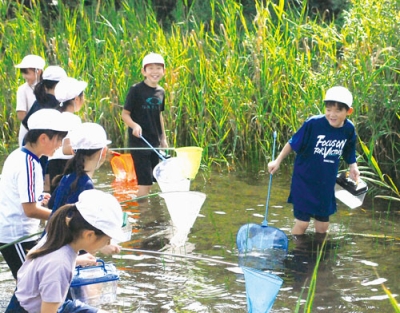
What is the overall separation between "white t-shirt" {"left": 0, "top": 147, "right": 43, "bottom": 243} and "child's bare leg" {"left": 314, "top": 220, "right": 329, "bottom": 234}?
2579mm

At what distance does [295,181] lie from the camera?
5906 millimetres

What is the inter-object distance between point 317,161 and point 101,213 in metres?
2.97

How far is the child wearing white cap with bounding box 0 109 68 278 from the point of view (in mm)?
3988

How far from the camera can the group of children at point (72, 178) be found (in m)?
3.14

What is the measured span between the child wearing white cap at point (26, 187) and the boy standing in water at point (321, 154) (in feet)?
6.94

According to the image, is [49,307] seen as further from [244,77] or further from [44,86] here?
[244,77]

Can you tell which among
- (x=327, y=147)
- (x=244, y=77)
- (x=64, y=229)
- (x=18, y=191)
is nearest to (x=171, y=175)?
(x=327, y=147)

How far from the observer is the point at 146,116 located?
6.96 m

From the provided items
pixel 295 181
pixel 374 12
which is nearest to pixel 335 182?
→ pixel 295 181

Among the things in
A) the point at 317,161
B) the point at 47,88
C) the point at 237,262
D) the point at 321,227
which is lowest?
the point at 237,262

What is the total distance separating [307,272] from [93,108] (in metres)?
4.54

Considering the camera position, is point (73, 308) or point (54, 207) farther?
point (54, 207)

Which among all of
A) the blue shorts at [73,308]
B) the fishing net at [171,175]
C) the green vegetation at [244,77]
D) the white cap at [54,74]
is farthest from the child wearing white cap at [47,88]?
the blue shorts at [73,308]

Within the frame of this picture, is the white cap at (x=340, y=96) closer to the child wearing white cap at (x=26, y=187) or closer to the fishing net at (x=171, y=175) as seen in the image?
the fishing net at (x=171, y=175)
